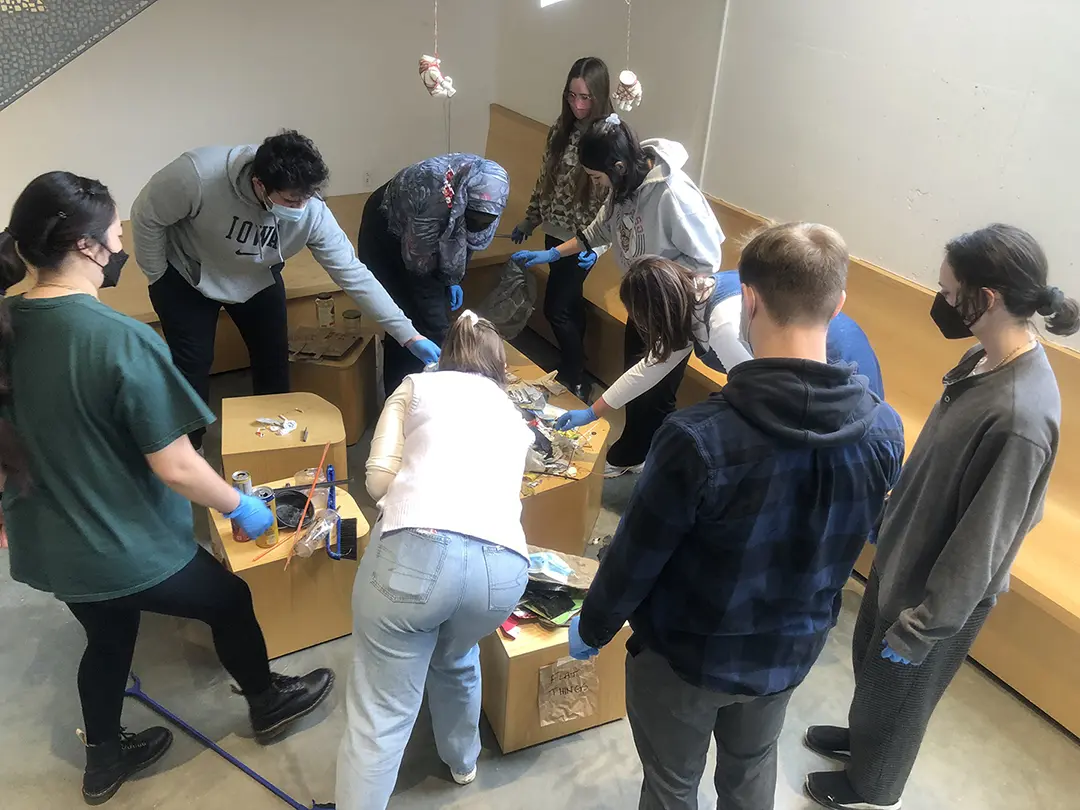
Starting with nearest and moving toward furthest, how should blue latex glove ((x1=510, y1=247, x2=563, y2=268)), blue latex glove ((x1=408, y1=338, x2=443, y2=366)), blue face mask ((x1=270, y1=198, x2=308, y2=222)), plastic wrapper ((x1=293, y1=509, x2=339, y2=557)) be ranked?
plastic wrapper ((x1=293, y1=509, x2=339, y2=557)) < blue face mask ((x1=270, y1=198, x2=308, y2=222)) < blue latex glove ((x1=408, y1=338, x2=443, y2=366)) < blue latex glove ((x1=510, y1=247, x2=563, y2=268))

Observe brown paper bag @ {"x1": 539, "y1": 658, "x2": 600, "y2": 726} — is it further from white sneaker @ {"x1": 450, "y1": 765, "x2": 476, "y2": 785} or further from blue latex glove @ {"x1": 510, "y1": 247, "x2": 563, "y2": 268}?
blue latex glove @ {"x1": 510, "y1": 247, "x2": 563, "y2": 268}

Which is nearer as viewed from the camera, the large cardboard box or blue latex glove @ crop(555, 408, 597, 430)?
the large cardboard box

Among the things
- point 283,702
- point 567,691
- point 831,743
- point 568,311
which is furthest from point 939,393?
point 283,702

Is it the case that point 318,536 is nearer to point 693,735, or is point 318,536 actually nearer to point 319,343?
point 693,735

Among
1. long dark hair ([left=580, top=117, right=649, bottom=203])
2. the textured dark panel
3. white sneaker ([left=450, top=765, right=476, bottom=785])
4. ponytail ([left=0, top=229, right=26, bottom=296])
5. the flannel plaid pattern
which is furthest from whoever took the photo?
long dark hair ([left=580, top=117, right=649, bottom=203])

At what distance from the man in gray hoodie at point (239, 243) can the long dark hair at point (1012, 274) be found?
163 cm

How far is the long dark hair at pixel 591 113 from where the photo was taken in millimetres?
3154

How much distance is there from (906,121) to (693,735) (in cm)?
226

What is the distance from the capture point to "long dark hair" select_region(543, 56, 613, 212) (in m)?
3.15

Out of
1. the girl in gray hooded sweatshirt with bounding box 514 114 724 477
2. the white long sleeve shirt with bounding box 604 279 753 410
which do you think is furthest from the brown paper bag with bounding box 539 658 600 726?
the girl in gray hooded sweatshirt with bounding box 514 114 724 477

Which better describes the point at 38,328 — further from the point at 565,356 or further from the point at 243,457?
the point at 565,356

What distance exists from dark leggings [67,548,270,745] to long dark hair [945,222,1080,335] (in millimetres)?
1661

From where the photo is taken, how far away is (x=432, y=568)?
1568 mm

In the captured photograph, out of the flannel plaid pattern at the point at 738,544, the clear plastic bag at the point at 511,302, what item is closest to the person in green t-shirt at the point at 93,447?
the flannel plaid pattern at the point at 738,544
